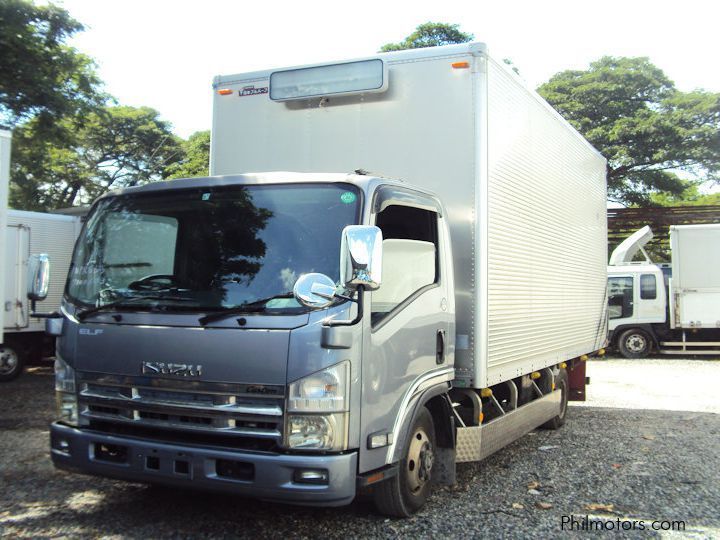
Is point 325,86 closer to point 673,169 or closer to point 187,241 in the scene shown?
point 187,241

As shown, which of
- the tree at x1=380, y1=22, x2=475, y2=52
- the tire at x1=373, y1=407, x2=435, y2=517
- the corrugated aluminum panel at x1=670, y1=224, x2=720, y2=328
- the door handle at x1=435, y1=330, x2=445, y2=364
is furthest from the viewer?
the tree at x1=380, y1=22, x2=475, y2=52

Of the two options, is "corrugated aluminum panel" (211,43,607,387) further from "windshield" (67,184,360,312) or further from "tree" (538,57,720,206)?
"tree" (538,57,720,206)

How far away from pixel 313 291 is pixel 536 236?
3.73m

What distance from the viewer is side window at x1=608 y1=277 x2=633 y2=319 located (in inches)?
707

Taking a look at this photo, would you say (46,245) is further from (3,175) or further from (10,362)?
(3,175)

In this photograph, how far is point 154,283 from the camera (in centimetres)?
437

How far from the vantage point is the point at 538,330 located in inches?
271

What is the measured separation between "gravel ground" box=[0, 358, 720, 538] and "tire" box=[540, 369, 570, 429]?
20cm

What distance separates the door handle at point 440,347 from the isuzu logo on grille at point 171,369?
5.82 ft

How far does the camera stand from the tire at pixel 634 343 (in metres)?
18.0

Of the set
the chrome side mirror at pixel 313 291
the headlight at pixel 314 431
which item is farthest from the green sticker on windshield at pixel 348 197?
the headlight at pixel 314 431

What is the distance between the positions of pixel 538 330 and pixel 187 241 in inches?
153

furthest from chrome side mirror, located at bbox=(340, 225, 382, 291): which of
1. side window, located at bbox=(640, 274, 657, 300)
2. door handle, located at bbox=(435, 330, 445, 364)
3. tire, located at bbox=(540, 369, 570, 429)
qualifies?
side window, located at bbox=(640, 274, 657, 300)

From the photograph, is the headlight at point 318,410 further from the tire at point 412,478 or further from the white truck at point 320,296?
the tire at point 412,478
